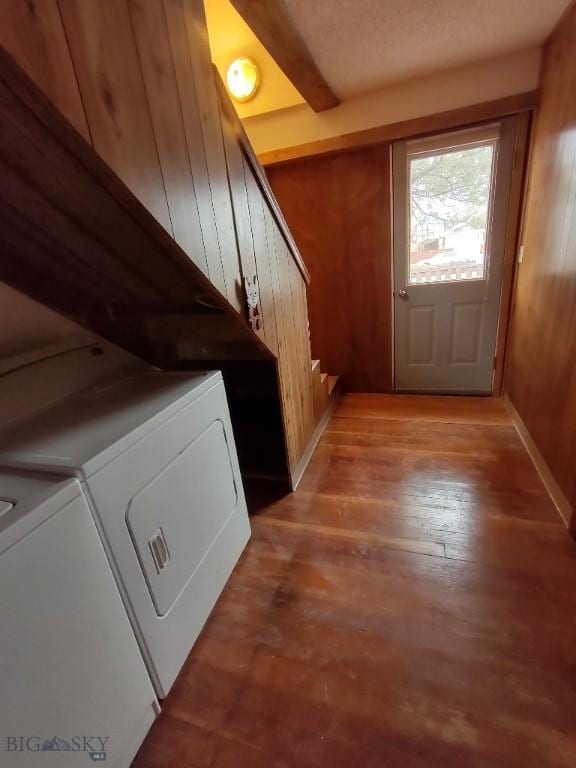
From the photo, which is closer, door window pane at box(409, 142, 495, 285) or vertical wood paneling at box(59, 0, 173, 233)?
vertical wood paneling at box(59, 0, 173, 233)

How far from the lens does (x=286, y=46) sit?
1.82 metres

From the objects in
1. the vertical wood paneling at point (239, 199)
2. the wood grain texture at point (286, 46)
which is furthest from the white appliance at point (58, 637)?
the wood grain texture at point (286, 46)

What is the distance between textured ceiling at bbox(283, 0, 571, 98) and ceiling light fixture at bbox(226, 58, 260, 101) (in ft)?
2.09

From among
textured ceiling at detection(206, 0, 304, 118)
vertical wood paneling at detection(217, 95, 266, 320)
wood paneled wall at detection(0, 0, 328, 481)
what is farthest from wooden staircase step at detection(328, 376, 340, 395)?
textured ceiling at detection(206, 0, 304, 118)

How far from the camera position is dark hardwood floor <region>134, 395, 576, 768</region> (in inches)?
39.1

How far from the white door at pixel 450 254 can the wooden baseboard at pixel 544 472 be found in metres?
0.59

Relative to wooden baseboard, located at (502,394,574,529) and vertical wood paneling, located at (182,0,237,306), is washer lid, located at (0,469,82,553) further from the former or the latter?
wooden baseboard, located at (502,394,574,529)

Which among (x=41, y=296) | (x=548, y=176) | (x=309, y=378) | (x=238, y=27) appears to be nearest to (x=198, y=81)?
(x=41, y=296)

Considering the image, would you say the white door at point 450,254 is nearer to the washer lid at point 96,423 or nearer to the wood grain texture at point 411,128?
the wood grain texture at point 411,128

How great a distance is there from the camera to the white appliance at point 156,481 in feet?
2.95

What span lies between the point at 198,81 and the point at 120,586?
1511 millimetres

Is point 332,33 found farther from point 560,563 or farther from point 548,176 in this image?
point 560,563

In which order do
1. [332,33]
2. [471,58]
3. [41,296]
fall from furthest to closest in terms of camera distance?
[471,58]
[332,33]
[41,296]

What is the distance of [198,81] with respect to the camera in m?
1.10
